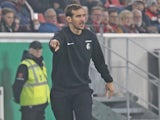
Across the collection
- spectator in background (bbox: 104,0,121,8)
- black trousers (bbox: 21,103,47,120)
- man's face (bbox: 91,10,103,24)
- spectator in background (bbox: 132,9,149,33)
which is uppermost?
spectator in background (bbox: 104,0,121,8)

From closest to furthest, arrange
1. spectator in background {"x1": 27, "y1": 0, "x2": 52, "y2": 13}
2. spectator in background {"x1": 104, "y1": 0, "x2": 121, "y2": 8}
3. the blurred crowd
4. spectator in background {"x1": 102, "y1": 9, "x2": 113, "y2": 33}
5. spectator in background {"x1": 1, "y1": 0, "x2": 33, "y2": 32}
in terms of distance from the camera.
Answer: the blurred crowd
spectator in background {"x1": 1, "y1": 0, "x2": 33, "y2": 32}
spectator in background {"x1": 102, "y1": 9, "x2": 113, "y2": 33}
spectator in background {"x1": 27, "y1": 0, "x2": 52, "y2": 13}
spectator in background {"x1": 104, "y1": 0, "x2": 121, "y2": 8}

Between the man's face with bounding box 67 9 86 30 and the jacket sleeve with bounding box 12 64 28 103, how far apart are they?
2.63 meters

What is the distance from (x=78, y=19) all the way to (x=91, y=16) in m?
4.96

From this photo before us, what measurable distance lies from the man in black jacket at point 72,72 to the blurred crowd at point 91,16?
125 inches

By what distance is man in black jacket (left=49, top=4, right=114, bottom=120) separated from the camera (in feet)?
22.1

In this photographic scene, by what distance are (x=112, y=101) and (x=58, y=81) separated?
3.61m

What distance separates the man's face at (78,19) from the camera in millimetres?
6743

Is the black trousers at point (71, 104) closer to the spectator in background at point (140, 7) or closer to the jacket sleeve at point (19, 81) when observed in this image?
the jacket sleeve at point (19, 81)

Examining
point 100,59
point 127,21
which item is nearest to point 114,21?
point 127,21

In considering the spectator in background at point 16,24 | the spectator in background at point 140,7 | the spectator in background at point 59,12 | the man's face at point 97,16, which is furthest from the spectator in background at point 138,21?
the spectator in background at point 16,24

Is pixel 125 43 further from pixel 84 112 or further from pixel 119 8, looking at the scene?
pixel 84 112

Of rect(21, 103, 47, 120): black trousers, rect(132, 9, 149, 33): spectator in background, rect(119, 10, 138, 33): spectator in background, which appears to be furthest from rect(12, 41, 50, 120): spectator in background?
rect(132, 9, 149, 33): spectator in background

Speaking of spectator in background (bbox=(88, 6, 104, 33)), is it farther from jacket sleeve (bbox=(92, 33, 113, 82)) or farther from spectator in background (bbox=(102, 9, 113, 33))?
jacket sleeve (bbox=(92, 33, 113, 82))

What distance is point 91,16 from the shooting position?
11.7 m
